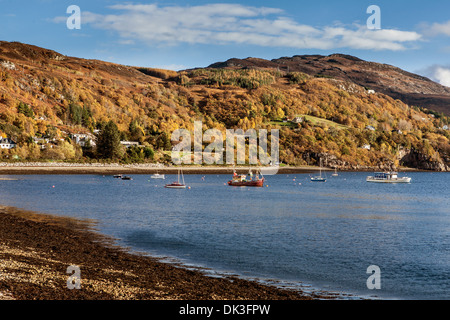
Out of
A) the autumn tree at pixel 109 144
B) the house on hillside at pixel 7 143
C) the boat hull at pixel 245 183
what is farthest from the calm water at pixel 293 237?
the autumn tree at pixel 109 144

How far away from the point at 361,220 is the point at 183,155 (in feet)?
390

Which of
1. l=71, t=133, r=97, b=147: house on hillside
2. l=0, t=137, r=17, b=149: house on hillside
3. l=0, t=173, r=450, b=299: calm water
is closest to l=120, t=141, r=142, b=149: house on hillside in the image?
l=71, t=133, r=97, b=147: house on hillside

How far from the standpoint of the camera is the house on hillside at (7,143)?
126 m

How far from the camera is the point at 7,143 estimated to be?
12775 centimetres

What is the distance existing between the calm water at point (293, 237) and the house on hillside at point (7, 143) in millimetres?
76790

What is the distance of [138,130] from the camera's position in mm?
179250

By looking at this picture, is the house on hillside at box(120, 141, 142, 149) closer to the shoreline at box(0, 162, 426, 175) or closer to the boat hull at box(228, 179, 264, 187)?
the shoreline at box(0, 162, 426, 175)

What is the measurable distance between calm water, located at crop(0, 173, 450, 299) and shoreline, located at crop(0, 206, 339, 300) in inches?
97.8

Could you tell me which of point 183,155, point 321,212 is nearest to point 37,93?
point 183,155

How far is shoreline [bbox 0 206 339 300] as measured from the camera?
→ 48.3ft

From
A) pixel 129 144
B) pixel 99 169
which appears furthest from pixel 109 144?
pixel 99 169

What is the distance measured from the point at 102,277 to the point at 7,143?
407ft

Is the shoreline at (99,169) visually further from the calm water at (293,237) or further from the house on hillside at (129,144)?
the calm water at (293,237)
